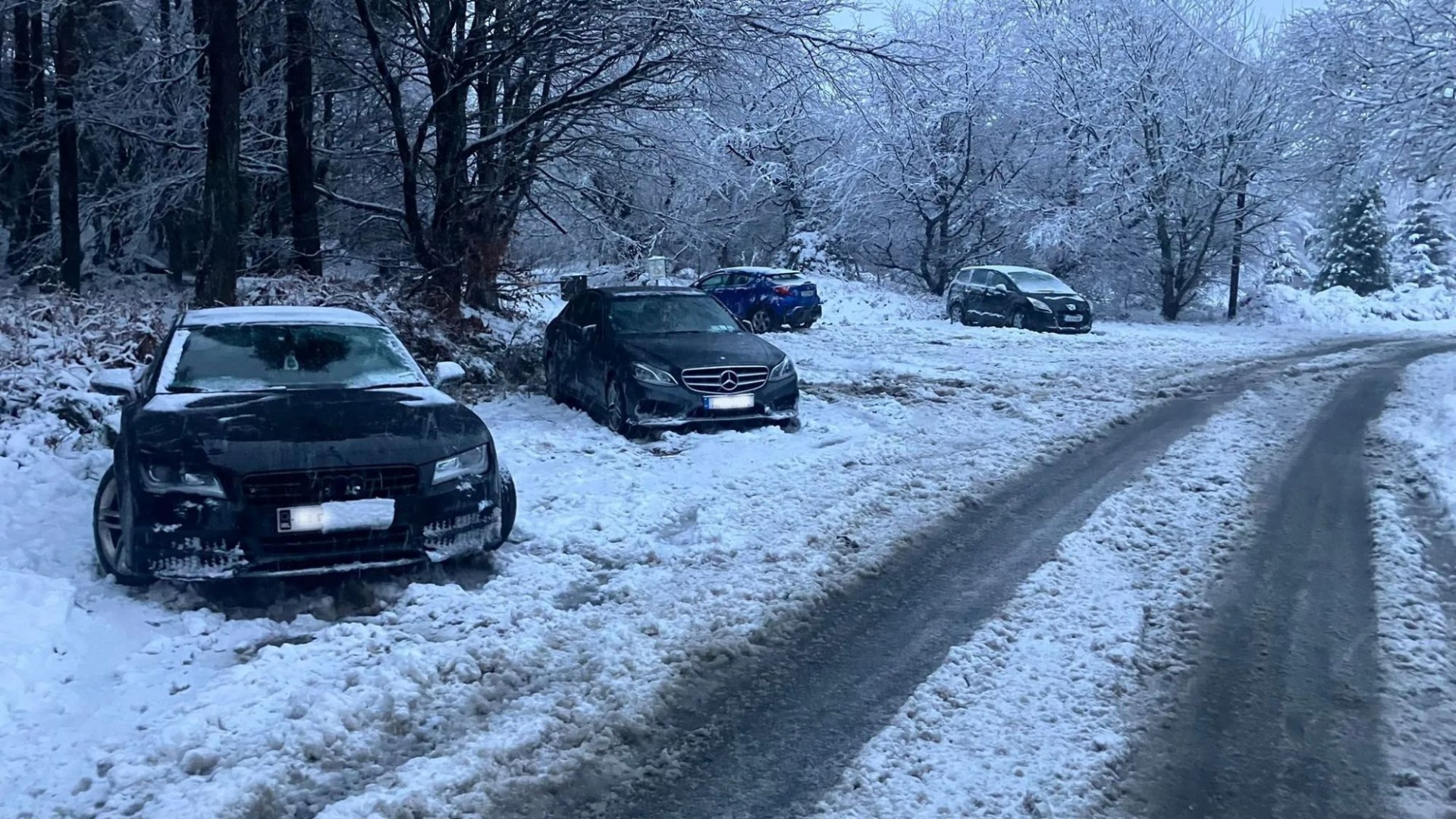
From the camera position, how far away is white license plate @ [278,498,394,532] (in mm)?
5340

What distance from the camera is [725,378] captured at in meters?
10.5

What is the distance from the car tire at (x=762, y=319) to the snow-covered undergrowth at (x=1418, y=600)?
14069mm

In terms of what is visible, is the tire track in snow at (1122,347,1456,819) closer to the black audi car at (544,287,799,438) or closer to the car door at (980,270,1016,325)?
the black audi car at (544,287,799,438)

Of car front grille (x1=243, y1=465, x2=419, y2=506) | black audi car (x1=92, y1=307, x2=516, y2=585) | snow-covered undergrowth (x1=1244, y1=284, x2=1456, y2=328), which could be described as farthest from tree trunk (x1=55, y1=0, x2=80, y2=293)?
snow-covered undergrowth (x1=1244, y1=284, x2=1456, y2=328)

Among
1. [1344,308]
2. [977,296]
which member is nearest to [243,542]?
[977,296]

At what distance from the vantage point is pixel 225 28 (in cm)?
1177

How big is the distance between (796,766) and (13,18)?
90.5ft

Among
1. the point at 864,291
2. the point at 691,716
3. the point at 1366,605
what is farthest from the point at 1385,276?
the point at 691,716

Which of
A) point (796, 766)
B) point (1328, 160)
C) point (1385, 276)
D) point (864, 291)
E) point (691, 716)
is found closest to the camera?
point (796, 766)

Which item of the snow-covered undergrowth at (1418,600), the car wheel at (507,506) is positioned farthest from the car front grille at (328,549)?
the snow-covered undergrowth at (1418,600)

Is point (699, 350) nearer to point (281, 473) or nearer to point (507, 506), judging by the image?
point (507, 506)

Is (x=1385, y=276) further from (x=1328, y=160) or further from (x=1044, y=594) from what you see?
(x=1044, y=594)

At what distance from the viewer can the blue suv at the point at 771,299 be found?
79.0 ft

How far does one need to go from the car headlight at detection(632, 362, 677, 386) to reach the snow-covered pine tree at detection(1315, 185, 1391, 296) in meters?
47.5
